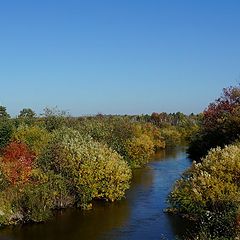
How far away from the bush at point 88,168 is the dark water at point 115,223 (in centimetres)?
141

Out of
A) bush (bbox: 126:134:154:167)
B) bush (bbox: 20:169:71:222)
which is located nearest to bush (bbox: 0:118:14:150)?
bush (bbox: 126:134:154:167)

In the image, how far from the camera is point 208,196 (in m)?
31.3

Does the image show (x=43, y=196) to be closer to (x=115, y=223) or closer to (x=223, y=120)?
(x=115, y=223)

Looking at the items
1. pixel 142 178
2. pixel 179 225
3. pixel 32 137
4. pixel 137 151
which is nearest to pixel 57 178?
pixel 179 225

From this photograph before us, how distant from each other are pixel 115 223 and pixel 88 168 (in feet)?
21.3

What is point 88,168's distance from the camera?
131ft

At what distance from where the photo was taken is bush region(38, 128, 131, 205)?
130 ft

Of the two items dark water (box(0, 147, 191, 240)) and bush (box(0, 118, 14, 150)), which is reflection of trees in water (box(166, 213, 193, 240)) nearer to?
dark water (box(0, 147, 191, 240))

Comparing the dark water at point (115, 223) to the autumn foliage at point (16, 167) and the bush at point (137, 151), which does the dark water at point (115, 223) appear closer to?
the autumn foliage at point (16, 167)

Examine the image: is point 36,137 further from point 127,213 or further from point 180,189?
point 180,189

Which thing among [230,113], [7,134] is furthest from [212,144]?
[7,134]

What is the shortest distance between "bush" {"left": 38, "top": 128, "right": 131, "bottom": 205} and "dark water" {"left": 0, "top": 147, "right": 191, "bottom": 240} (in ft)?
4.63

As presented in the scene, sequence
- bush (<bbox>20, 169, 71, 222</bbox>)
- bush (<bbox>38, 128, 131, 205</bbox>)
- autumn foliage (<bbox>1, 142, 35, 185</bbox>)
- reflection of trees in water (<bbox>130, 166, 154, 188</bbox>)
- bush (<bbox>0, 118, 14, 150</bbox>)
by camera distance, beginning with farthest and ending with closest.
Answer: bush (<bbox>0, 118, 14, 150</bbox>) < reflection of trees in water (<bbox>130, 166, 154, 188</bbox>) < bush (<bbox>38, 128, 131, 205</bbox>) < autumn foliage (<bbox>1, 142, 35, 185</bbox>) < bush (<bbox>20, 169, 71, 222</bbox>)

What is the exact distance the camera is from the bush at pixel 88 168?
130 ft
